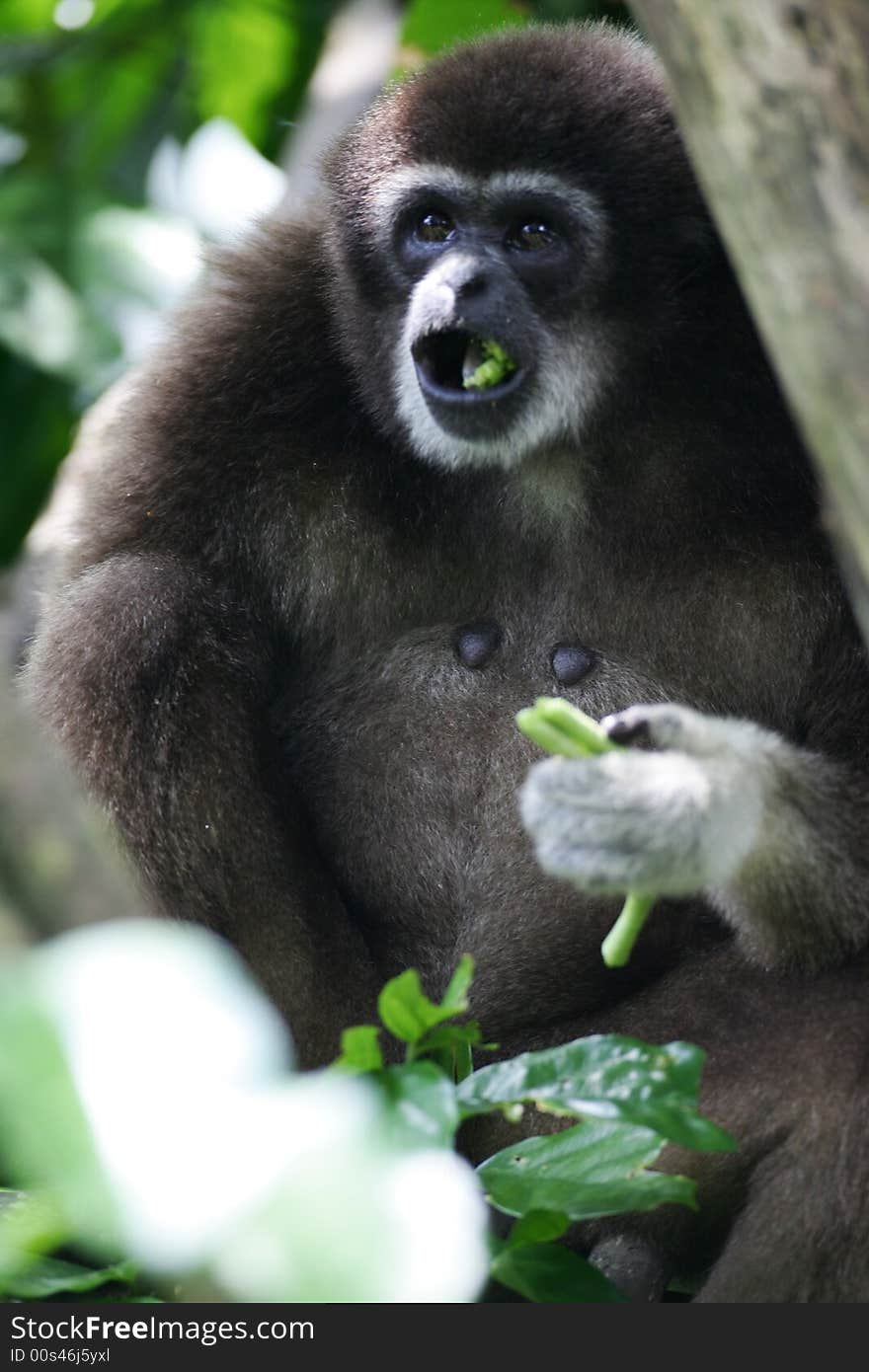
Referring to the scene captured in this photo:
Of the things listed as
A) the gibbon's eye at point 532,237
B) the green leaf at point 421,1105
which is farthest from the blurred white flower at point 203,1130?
the gibbon's eye at point 532,237

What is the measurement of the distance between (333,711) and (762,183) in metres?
2.82

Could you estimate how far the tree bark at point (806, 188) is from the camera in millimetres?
2764

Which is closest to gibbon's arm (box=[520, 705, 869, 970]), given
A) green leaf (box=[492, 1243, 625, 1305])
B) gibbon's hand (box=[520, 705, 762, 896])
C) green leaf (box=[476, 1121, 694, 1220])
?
gibbon's hand (box=[520, 705, 762, 896])

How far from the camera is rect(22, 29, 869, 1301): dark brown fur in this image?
487cm

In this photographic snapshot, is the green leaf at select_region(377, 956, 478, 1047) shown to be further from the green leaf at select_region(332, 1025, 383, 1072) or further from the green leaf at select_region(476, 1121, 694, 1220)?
the green leaf at select_region(476, 1121, 694, 1220)

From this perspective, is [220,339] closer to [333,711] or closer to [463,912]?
[333,711]

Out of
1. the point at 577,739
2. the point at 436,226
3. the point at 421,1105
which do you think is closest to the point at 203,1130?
the point at 421,1105

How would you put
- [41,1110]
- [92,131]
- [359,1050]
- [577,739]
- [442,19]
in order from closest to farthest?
[41,1110] < [359,1050] < [577,739] < [442,19] < [92,131]

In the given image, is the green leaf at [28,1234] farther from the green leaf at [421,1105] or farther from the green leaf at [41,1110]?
the green leaf at [41,1110]

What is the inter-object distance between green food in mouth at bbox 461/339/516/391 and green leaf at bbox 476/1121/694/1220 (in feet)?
7.40

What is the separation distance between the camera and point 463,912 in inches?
201

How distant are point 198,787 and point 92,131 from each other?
14.1 ft

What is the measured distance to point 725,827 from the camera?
3932 mm

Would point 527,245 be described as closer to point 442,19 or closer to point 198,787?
point 198,787
